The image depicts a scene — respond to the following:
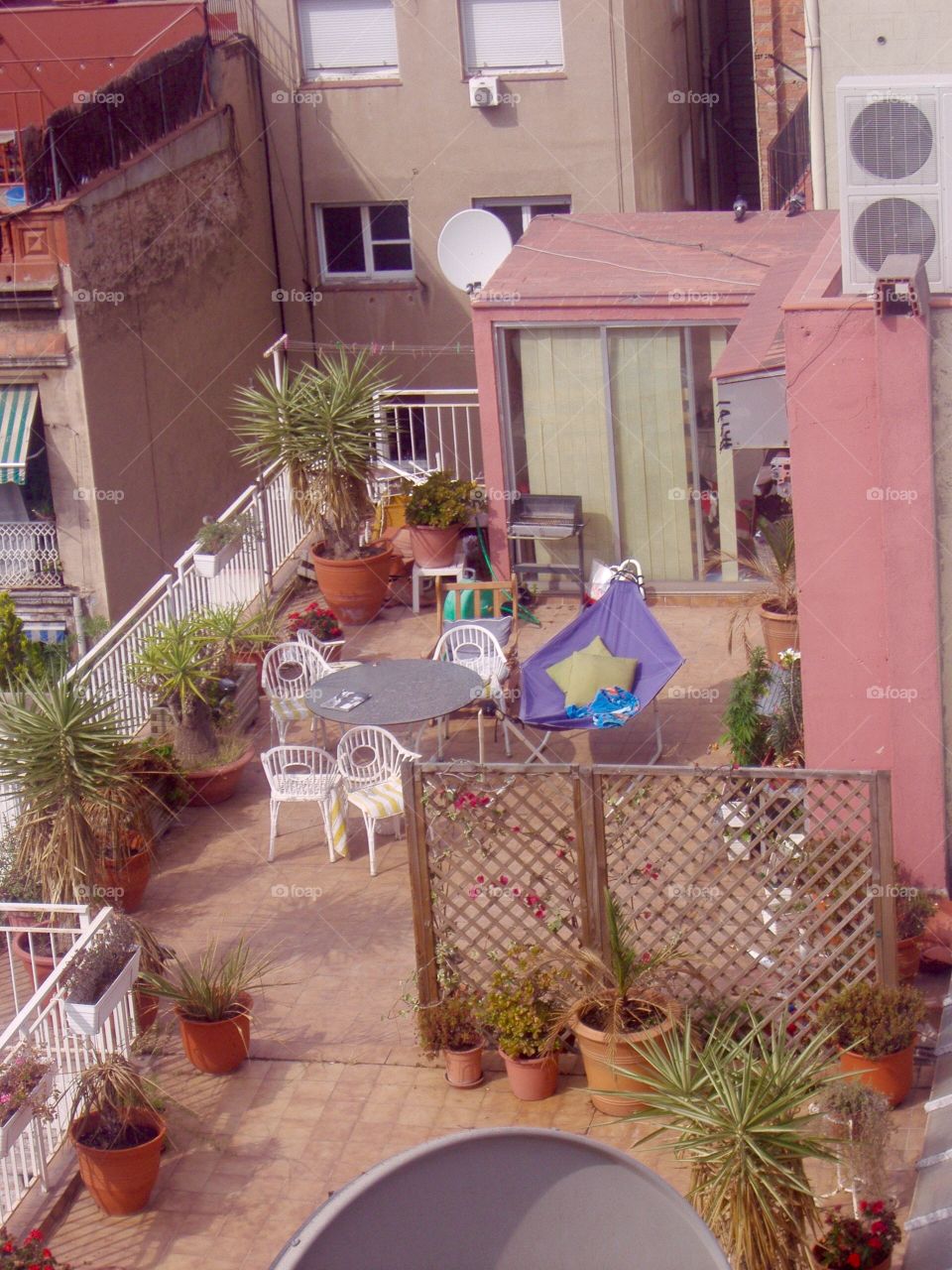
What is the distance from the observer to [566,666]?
12227 mm

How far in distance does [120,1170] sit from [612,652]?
5784 millimetres

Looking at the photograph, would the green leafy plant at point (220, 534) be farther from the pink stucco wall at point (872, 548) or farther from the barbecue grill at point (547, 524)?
the pink stucco wall at point (872, 548)

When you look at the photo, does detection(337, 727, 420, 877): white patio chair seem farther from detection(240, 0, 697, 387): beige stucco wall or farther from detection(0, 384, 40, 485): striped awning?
detection(240, 0, 697, 387): beige stucco wall

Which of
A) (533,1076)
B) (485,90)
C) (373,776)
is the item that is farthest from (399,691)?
(485,90)

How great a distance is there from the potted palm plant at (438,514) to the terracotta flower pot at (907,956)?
702 cm

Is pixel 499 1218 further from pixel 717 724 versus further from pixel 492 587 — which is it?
pixel 492 587

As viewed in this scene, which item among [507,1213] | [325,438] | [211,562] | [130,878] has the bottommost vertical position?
[130,878]

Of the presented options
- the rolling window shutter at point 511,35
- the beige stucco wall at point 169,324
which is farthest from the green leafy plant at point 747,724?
the rolling window shutter at point 511,35

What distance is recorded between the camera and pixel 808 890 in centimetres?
878

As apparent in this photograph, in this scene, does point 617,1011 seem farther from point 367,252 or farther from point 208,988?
point 367,252

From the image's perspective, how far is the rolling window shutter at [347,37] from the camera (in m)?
22.4

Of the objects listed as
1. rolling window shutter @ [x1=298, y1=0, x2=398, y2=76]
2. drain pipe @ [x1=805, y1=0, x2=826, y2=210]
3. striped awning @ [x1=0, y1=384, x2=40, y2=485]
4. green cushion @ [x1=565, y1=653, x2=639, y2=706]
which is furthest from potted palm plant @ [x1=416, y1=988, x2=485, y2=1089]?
rolling window shutter @ [x1=298, y1=0, x2=398, y2=76]

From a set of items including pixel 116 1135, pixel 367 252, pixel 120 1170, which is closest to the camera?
pixel 120 1170

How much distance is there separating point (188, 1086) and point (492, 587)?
5.97 meters
